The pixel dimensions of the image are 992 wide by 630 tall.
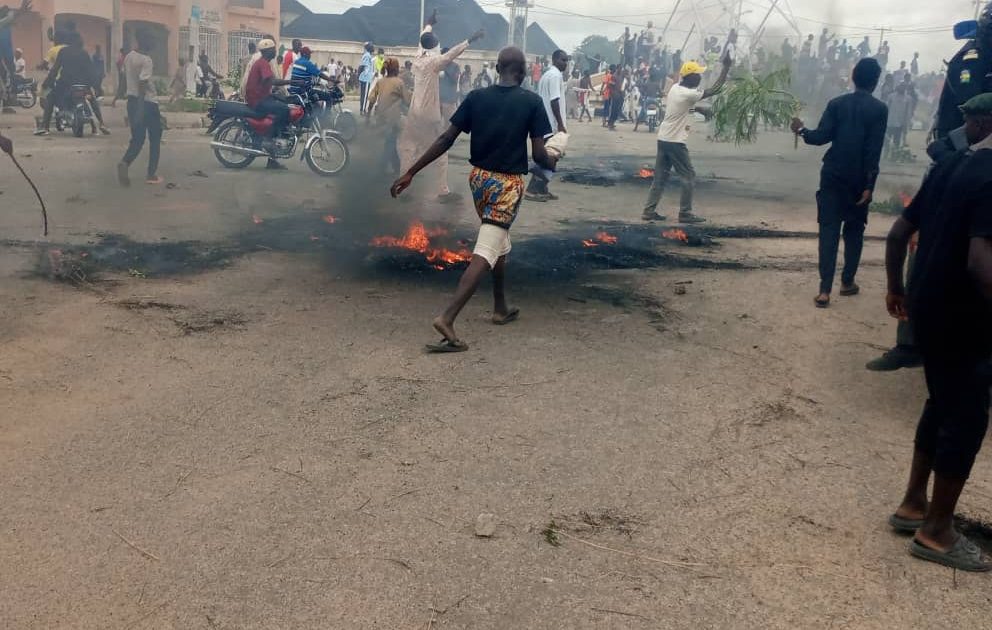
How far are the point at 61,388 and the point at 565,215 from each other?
6963 millimetres

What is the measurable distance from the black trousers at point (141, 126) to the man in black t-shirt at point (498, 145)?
684 cm

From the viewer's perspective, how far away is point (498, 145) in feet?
18.3

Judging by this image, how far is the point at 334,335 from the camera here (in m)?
5.59

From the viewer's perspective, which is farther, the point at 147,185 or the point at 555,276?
the point at 147,185

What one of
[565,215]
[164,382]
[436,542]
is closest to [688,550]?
[436,542]

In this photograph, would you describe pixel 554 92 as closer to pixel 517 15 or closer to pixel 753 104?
pixel 753 104

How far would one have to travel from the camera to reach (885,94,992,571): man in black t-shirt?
3.01 m

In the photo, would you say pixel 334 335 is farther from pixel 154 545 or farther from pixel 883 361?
pixel 883 361

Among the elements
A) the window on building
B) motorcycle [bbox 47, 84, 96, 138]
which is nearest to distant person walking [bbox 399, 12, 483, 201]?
motorcycle [bbox 47, 84, 96, 138]

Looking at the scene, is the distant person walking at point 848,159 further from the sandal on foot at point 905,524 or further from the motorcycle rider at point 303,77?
the motorcycle rider at point 303,77

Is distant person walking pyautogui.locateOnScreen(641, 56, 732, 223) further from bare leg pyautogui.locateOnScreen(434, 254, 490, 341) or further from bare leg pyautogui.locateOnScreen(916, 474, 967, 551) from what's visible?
bare leg pyautogui.locateOnScreen(916, 474, 967, 551)

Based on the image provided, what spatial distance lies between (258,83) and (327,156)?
144 centimetres

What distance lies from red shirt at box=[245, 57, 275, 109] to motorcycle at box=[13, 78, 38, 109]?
10134 mm

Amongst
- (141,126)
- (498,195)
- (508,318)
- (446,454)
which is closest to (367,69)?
(141,126)
